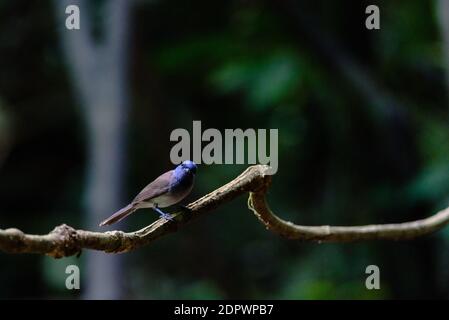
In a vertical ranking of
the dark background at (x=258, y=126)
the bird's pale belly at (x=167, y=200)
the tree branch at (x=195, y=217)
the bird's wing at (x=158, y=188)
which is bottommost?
the tree branch at (x=195, y=217)

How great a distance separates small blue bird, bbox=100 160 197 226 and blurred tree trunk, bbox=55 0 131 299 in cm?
360

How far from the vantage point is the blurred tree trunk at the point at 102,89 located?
594 cm

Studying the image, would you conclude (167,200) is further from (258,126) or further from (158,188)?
(258,126)

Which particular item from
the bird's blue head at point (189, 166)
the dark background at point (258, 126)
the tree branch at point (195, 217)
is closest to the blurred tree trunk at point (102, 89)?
the dark background at point (258, 126)

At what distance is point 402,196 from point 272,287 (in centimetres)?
261

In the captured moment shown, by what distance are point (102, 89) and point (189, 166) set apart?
4.76 m

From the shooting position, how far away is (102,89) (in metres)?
6.62

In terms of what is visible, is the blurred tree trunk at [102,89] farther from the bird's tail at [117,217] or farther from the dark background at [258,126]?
the bird's tail at [117,217]

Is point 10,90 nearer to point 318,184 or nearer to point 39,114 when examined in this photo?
point 39,114

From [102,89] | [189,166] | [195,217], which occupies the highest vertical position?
[102,89]

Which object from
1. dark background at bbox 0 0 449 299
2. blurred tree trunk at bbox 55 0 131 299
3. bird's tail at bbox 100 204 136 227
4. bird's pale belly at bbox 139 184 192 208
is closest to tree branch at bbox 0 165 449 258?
bird's pale belly at bbox 139 184 192 208

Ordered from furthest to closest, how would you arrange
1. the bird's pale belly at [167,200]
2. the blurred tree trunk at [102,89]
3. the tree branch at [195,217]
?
the blurred tree trunk at [102,89] < the bird's pale belly at [167,200] < the tree branch at [195,217]

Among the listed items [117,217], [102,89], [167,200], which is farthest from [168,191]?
[102,89]

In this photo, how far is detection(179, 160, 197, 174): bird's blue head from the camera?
6.48 feet
